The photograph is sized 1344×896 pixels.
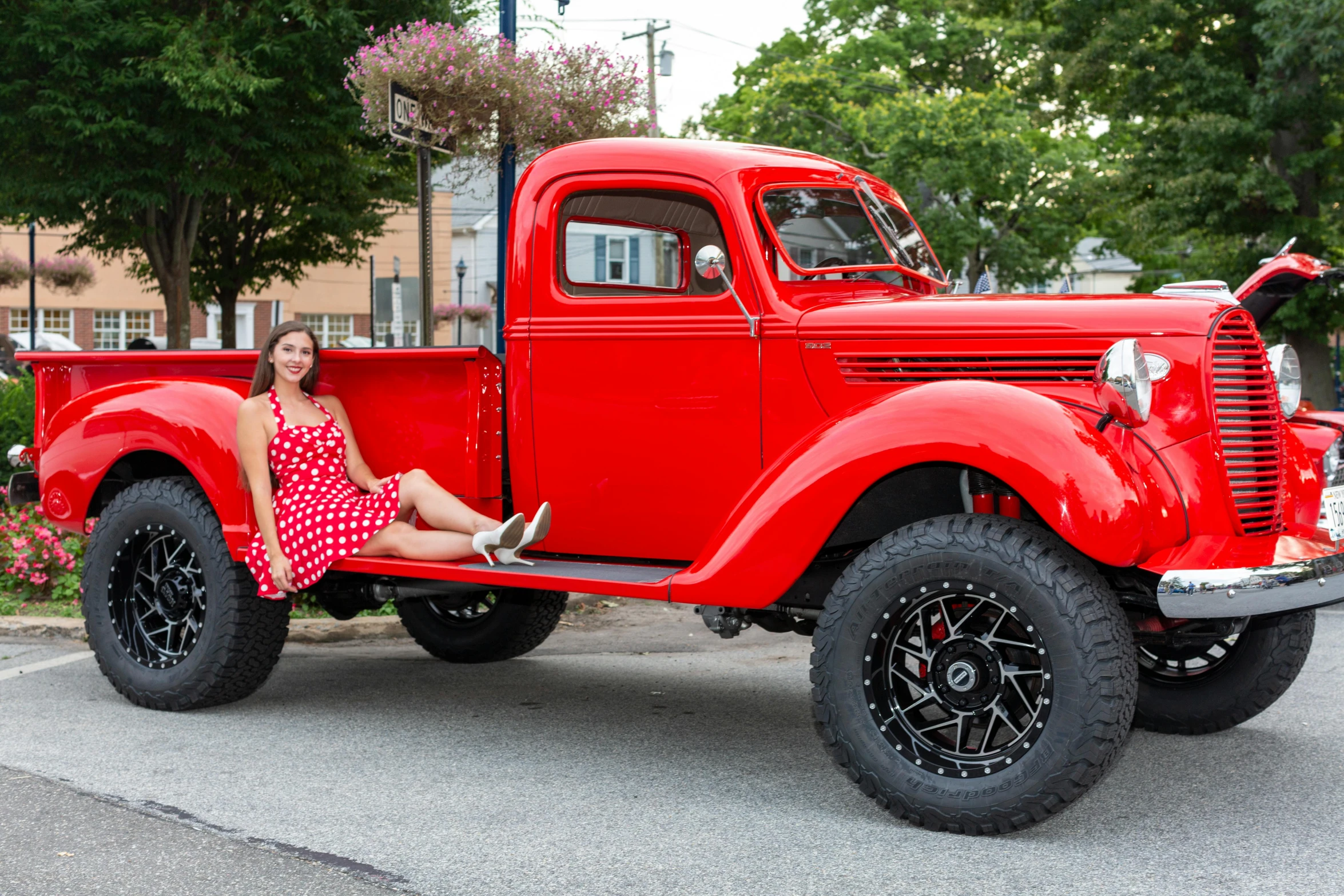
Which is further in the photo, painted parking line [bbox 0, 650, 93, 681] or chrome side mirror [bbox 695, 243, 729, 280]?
painted parking line [bbox 0, 650, 93, 681]

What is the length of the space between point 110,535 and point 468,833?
8.19ft

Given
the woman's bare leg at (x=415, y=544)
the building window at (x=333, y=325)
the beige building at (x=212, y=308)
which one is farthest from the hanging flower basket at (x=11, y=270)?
the woman's bare leg at (x=415, y=544)

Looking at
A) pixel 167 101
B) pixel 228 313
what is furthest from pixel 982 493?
pixel 228 313

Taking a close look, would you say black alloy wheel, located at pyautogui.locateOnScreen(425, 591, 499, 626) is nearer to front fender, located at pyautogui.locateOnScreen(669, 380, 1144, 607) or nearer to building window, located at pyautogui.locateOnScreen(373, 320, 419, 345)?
front fender, located at pyautogui.locateOnScreen(669, 380, 1144, 607)

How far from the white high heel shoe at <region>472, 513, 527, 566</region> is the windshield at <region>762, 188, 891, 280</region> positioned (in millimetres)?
1277

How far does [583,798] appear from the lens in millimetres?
4207

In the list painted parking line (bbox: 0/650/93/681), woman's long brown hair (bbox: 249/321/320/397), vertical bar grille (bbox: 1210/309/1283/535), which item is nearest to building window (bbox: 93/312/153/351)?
painted parking line (bbox: 0/650/93/681)

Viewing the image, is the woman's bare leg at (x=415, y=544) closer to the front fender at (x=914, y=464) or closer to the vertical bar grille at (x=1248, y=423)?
the front fender at (x=914, y=464)

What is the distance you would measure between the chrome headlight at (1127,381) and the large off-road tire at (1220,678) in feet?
4.02

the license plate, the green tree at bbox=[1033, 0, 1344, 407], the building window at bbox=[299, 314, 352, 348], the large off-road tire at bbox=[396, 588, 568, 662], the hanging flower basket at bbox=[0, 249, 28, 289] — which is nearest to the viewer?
the license plate

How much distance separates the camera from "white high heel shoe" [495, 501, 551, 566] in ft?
15.2

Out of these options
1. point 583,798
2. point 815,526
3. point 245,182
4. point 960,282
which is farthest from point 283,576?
point 245,182

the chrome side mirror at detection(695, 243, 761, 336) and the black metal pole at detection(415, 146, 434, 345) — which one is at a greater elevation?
the black metal pole at detection(415, 146, 434, 345)

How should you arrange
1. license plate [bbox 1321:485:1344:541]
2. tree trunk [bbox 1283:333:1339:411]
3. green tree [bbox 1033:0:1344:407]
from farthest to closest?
tree trunk [bbox 1283:333:1339:411]
green tree [bbox 1033:0:1344:407]
license plate [bbox 1321:485:1344:541]
